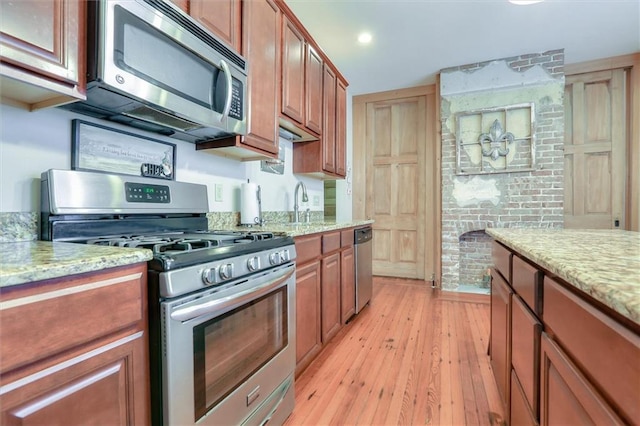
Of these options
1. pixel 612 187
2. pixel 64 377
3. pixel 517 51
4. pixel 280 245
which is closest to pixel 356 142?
pixel 517 51

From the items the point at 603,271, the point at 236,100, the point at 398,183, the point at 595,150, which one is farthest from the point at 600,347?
the point at 595,150

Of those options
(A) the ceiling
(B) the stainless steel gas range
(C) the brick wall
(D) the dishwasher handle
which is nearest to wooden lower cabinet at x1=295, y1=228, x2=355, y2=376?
(D) the dishwasher handle

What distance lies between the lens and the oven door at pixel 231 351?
2.91 feet

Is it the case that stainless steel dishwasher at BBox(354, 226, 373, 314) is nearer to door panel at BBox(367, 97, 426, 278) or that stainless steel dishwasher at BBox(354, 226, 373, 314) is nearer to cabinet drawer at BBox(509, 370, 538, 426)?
door panel at BBox(367, 97, 426, 278)

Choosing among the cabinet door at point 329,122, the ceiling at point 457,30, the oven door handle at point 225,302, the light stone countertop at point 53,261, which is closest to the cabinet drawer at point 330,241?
the oven door handle at point 225,302

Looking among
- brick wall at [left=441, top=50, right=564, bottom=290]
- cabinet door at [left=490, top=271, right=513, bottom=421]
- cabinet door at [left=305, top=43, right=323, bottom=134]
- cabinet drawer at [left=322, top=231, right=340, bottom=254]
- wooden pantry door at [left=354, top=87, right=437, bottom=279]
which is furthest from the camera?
wooden pantry door at [left=354, top=87, right=437, bottom=279]

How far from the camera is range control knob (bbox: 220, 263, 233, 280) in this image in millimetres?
1029

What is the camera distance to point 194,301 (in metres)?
0.93

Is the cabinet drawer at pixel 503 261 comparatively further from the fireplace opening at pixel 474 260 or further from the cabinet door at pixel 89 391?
the fireplace opening at pixel 474 260

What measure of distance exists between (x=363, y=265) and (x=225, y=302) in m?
2.03

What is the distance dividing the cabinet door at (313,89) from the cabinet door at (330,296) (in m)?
1.11

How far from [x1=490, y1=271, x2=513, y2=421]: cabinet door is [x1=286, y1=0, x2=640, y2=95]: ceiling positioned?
7.79ft

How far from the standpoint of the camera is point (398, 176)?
175 inches

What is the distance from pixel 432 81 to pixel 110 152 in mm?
3994
